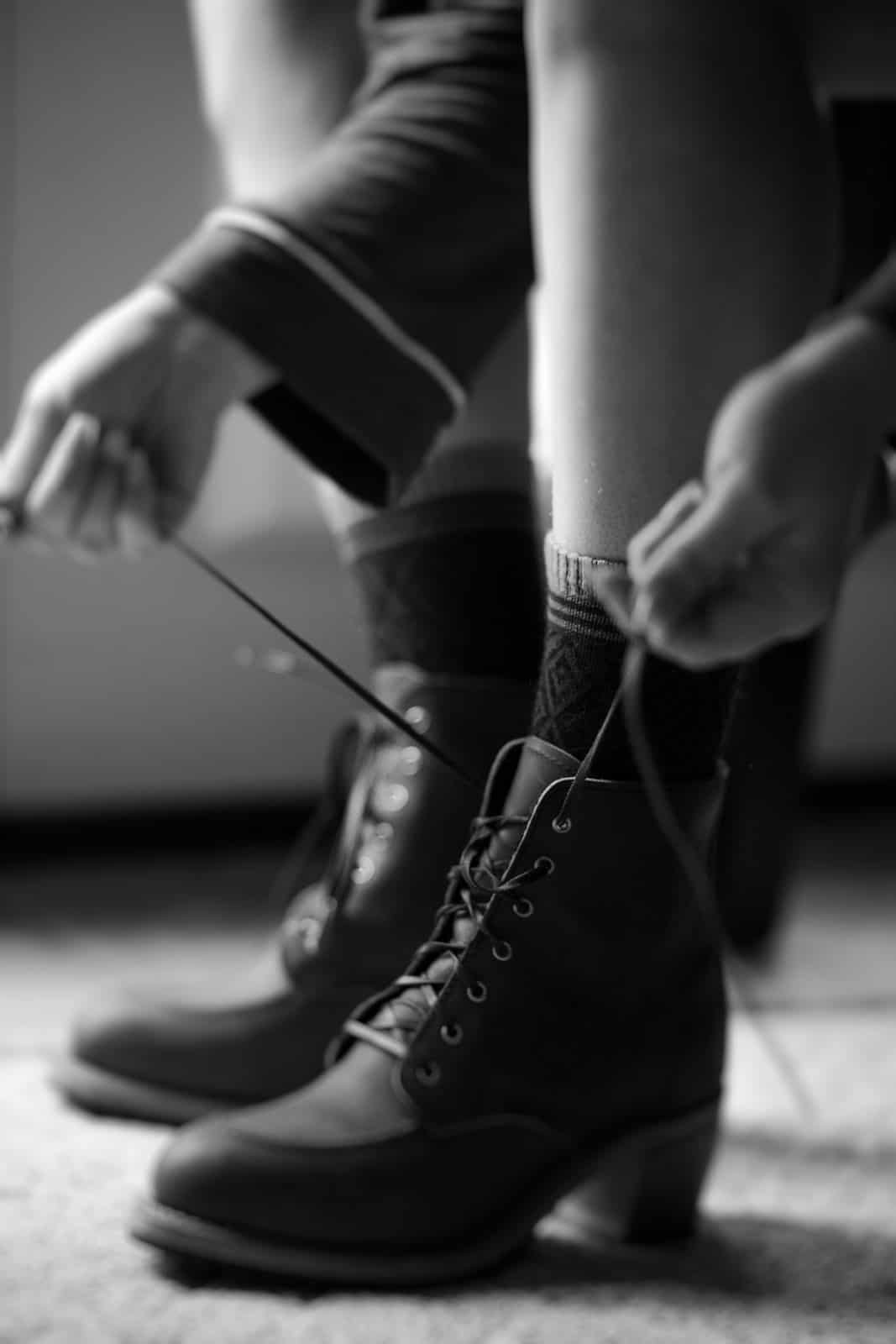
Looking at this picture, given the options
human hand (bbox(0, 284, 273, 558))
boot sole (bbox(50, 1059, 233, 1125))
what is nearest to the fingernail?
human hand (bbox(0, 284, 273, 558))

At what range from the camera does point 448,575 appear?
22.5 inches

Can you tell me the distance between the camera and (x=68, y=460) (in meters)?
0.56

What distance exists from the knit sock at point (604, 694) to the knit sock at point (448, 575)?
67 mm

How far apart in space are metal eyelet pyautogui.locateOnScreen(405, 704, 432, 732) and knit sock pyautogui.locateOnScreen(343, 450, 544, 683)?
16 millimetres

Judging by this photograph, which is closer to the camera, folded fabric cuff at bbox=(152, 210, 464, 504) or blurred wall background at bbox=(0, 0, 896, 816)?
folded fabric cuff at bbox=(152, 210, 464, 504)

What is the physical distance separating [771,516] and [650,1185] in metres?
0.24

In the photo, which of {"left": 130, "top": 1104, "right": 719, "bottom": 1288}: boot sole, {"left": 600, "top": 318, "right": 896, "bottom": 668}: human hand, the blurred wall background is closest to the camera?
{"left": 600, "top": 318, "right": 896, "bottom": 668}: human hand

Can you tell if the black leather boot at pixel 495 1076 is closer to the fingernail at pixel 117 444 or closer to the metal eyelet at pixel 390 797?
the metal eyelet at pixel 390 797

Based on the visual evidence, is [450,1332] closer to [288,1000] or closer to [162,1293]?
[162,1293]

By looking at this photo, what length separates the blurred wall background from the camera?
0.74 meters

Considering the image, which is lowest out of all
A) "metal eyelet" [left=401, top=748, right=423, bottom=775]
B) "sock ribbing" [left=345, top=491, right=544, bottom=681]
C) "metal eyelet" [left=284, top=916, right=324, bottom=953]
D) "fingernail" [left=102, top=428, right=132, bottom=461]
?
"metal eyelet" [left=284, top=916, right=324, bottom=953]

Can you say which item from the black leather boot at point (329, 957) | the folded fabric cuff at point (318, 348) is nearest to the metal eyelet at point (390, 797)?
the black leather boot at point (329, 957)

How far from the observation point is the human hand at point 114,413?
0.56 m

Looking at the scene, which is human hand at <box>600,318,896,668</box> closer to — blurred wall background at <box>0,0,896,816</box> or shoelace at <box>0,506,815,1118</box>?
shoelace at <box>0,506,815,1118</box>
